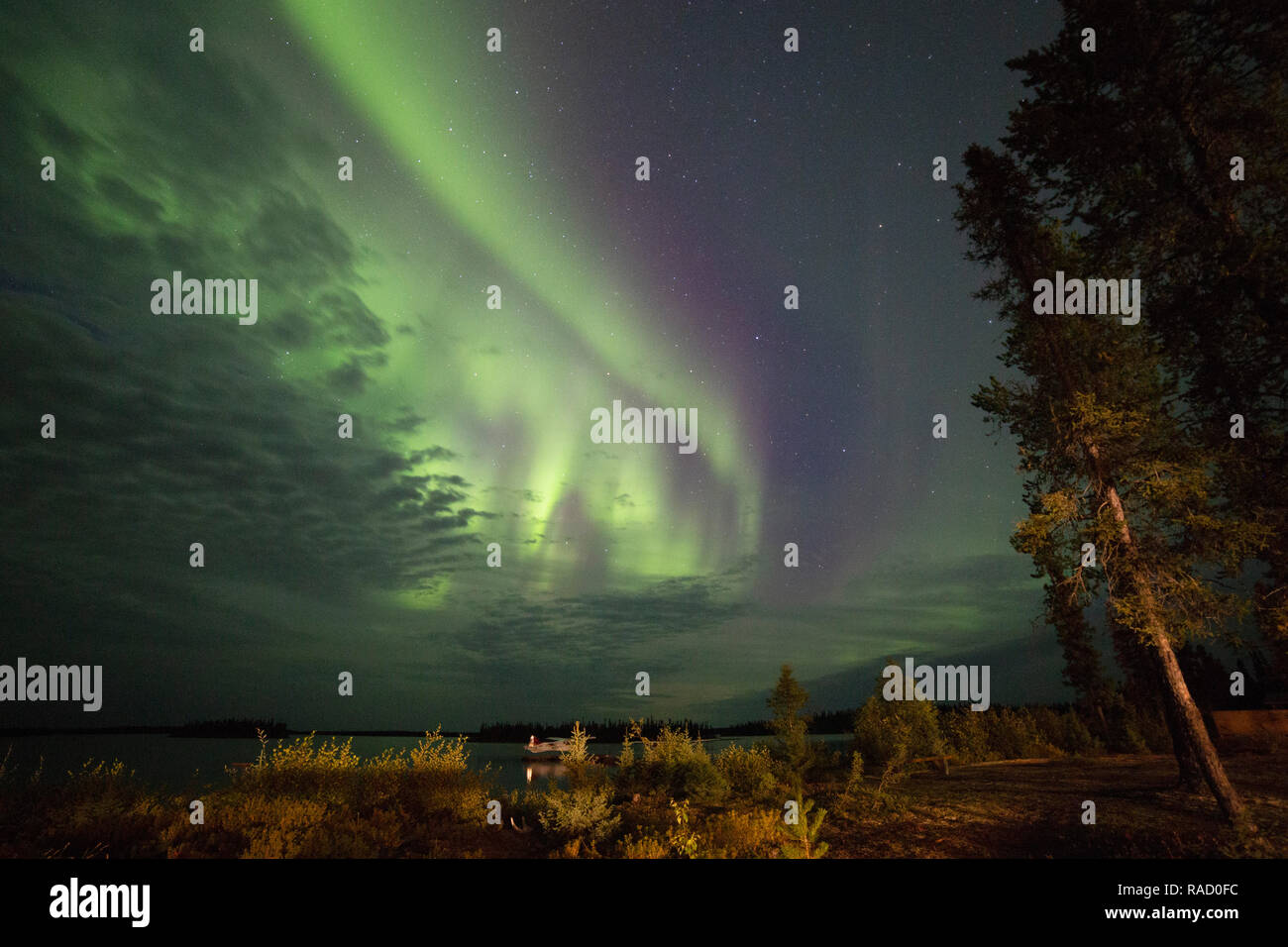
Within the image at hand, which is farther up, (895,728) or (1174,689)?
(1174,689)

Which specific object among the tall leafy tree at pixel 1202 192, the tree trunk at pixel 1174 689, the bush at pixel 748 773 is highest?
the tall leafy tree at pixel 1202 192

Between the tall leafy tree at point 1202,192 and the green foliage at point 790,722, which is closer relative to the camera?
the tall leafy tree at point 1202,192

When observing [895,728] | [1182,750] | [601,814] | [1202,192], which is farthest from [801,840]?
[1202,192]

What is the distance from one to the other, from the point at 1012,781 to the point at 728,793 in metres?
6.57

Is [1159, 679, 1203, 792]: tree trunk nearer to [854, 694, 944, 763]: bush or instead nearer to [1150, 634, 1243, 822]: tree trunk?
[1150, 634, 1243, 822]: tree trunk

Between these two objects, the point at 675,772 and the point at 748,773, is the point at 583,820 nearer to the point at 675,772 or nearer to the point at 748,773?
the point at 675,772

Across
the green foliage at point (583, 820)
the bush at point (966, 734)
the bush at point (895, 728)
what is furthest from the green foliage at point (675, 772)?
the bush at point (966, 734)

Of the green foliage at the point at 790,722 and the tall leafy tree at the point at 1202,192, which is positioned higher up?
the tall leafy tree at the point at 1202,192

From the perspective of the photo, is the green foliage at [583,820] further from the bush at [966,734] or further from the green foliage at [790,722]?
the bush at [966,734]

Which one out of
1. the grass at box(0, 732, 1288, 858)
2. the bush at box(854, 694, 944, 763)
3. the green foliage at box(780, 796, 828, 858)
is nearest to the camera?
the green foliage at box(780, 796, 828, 858)

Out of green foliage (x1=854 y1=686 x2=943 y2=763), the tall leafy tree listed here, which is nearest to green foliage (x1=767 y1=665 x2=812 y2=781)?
green foliage (x1=854 y1=686 x2=943 y2=763)

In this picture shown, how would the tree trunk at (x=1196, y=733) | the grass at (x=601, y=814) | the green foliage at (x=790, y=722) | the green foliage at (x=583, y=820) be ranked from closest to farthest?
the grass at (x=601, y=814), the green foliage at (x=583, y=820), the tree trunk at (x=1196, y=733), the green foliage at (x=790, y=722)
